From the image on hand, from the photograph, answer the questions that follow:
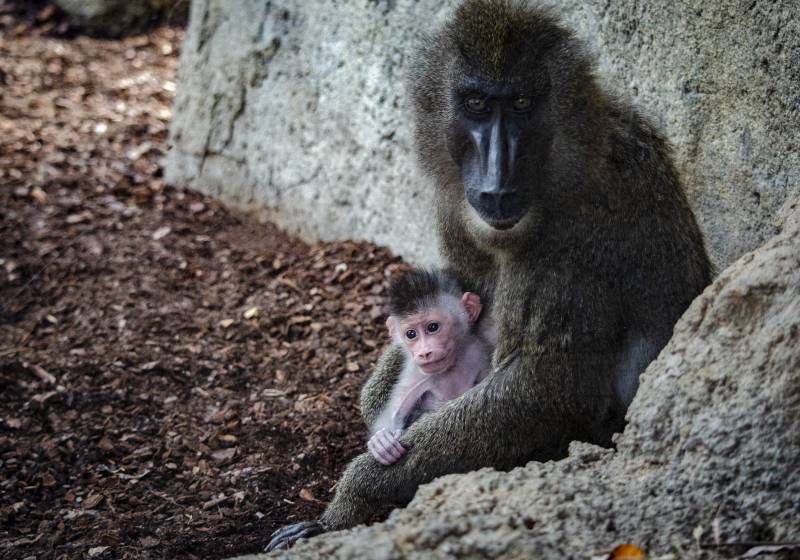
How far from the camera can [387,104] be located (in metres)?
6.77

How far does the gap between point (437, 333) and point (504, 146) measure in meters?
1.05

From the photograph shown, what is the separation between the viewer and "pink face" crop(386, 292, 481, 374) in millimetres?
4699

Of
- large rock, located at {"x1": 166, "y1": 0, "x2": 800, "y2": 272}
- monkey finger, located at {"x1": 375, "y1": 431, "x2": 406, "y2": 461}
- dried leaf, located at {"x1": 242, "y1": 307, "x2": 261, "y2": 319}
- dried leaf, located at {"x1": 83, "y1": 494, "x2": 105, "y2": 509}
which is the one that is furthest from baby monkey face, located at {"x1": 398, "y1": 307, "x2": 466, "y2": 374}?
dried leaf, located at {"x1": 242, "y1": 307, "x2": 261, "y2": 319}

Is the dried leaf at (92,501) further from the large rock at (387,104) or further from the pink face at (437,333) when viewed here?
the large rock at (387,104)

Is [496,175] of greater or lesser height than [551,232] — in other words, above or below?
above

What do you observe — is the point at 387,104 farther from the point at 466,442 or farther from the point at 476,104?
the point at 466,442

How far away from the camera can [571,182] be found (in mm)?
4090

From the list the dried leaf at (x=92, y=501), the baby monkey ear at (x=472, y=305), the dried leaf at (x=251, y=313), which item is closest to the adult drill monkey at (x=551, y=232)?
the baby monkey ear at (x=472, y=305)

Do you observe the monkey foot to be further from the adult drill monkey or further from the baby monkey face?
the baby monkey face

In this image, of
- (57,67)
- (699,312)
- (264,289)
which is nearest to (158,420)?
(264,289)

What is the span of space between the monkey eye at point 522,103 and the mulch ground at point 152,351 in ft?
6.67

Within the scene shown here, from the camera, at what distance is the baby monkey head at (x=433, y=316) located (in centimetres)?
471

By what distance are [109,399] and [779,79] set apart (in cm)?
373

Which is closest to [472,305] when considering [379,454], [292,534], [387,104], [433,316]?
[433,316]
